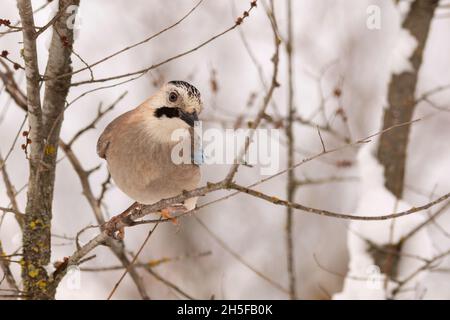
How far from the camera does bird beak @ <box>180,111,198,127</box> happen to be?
4195mm

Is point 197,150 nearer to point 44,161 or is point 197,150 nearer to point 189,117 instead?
point 189,117

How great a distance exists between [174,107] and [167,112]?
0.11m

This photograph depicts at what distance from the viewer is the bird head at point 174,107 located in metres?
4.24

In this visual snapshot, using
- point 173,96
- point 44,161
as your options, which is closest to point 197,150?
point 173,96

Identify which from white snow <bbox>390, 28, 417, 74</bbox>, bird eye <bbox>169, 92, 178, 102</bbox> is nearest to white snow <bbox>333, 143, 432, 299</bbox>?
white snow <bbox>390, 28, 417, 74</bbox>

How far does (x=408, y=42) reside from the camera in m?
6.43

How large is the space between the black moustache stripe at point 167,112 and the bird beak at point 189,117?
0.06 m

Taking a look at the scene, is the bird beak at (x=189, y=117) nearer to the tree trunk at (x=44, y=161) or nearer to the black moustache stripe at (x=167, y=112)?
the black moustache stripe at (x=167, y=112)

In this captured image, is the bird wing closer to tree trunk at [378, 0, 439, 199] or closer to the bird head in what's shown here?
the bird head

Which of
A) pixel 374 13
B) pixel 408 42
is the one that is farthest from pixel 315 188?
pixel 374 13

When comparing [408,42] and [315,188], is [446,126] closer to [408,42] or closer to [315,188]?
[315,188]

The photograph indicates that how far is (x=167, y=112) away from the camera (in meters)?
4.41
